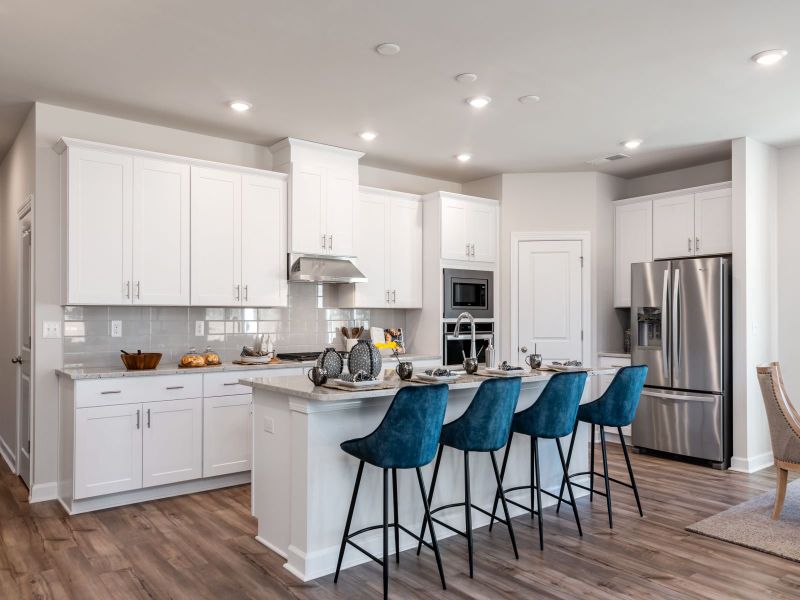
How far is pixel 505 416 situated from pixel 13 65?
137 inches

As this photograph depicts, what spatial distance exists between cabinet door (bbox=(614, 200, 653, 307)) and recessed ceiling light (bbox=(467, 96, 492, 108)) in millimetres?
2620

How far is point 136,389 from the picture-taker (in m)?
4.17

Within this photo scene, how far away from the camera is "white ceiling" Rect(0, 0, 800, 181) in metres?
3.06

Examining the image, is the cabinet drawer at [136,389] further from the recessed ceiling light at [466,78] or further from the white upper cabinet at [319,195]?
the recessed ceiling light at [466,78]

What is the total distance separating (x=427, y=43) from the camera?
11.1 feet

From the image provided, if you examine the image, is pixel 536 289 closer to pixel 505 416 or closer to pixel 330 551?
pixel 505 416

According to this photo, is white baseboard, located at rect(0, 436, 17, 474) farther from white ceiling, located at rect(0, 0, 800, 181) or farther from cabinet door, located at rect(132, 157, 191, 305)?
white ceiling, located at rect(0, 0, 800, 181)

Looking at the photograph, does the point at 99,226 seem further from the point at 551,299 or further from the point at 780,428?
the point at 780,428

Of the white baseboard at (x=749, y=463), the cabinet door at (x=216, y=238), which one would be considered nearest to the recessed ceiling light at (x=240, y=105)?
the cabinet door at (x=216, y=238)

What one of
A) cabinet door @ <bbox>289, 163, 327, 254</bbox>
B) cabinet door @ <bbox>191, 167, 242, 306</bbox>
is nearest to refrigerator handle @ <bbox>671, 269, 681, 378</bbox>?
cabinet door @ <bbox>289, 163, 327, 254</bbox>

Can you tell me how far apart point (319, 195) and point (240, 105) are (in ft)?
3.80

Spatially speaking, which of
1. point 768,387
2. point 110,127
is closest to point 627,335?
point 768,387

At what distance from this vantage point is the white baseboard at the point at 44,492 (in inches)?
167

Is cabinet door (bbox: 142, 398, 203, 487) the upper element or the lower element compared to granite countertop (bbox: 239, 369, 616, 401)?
lower
